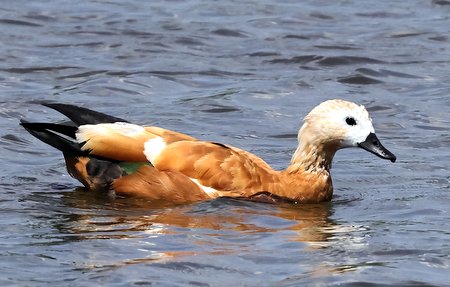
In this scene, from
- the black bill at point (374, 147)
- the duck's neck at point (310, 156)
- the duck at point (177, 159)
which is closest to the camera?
the duck at point (177, 159)

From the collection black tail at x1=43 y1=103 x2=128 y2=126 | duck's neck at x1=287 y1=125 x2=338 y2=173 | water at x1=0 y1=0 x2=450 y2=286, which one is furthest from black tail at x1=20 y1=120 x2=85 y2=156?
duck's neck at x1=287 y1=125 x2=338 y2=173

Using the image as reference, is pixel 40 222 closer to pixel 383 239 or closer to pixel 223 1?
pixel 383 239

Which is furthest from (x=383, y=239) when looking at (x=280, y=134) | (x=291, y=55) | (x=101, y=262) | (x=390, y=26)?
(x=390, y=26)

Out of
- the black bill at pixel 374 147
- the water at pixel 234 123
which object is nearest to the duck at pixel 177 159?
the black bill at pixel 374 147

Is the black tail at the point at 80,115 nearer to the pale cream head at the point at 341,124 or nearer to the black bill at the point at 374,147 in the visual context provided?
the pale cream head at the point at 341,124

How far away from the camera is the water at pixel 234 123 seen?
940 centimetres

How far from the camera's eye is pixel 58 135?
11.5 meters

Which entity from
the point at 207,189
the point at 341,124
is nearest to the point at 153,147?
the point at 207,189

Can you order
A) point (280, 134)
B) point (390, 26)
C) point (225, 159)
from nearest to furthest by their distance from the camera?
point (225, 159) < point (280, 134) < point (390, 26)

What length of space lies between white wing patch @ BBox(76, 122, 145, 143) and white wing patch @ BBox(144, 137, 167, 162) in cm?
15

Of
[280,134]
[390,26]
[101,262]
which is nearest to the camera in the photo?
[101,262]

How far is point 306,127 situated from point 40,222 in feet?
8.22

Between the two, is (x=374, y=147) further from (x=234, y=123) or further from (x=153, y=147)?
(x=234, y=123)

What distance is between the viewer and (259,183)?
11391 mm
